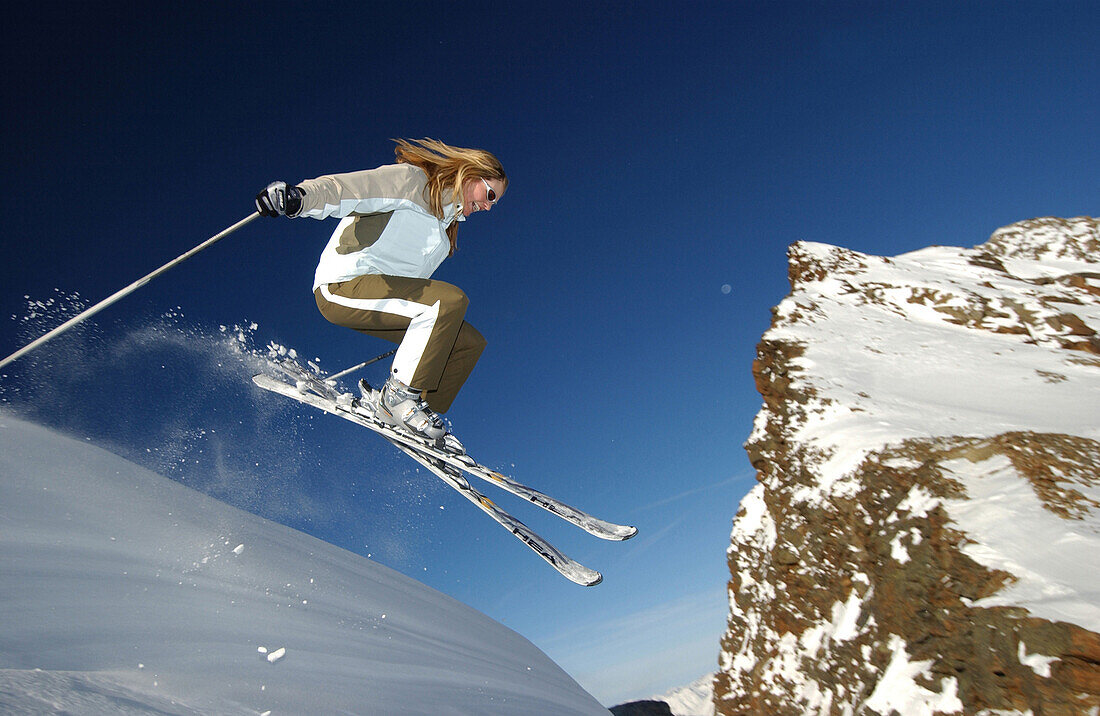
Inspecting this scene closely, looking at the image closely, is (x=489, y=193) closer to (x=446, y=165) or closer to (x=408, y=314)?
(x=446, y=165)

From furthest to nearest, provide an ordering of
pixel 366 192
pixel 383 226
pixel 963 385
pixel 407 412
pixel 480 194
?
pixel 963 385, pixel 407 412, pixel 480 194, pixel 383 226, pixel 366 192

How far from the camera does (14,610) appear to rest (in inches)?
80.7

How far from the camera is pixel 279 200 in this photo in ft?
13.3

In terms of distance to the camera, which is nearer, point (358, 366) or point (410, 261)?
point (410, 261)

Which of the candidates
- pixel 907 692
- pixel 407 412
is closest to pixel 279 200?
pixel 407 412

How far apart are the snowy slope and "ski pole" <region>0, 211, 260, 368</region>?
70 centimetres

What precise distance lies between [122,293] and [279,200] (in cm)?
187

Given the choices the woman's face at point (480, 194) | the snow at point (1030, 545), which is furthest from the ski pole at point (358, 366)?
the snow at point (1030, 545)

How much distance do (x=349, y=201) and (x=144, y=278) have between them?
2.12 m

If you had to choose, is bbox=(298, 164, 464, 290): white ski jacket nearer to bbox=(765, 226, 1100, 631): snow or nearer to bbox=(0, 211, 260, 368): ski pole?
bbox=(0, 211, 260, 368): ski pole

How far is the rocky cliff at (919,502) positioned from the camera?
5156 millimetres

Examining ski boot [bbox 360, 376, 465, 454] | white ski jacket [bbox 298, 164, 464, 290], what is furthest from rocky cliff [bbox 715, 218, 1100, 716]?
white ski jacket [bbox 298, 164, 464, 290]

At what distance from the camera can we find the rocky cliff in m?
5.16

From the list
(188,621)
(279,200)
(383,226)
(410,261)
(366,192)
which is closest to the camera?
(188,621)
